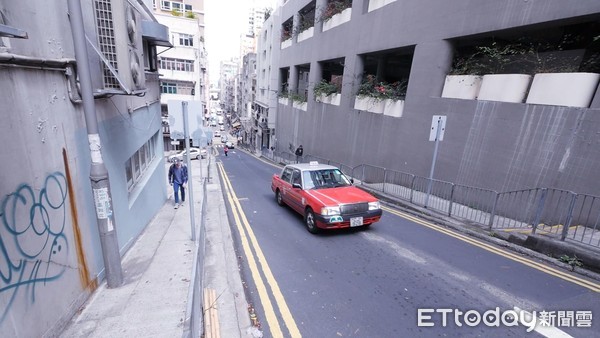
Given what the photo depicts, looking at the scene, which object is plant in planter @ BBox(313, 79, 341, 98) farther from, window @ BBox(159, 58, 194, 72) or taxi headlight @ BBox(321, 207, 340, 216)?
window @ BBox(159, 58, 194, 72)

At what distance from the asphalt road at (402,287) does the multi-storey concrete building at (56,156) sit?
253cm

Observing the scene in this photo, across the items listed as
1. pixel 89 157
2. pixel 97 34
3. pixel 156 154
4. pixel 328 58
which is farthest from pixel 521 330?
pixel 328 58

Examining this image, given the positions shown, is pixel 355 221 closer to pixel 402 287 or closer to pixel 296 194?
pixel 296 194

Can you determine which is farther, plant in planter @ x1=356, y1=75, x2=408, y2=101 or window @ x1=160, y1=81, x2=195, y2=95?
window @ x1=160, y1=81, x2=195, y2=95

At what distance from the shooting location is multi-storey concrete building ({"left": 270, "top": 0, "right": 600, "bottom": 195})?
699 centimetres

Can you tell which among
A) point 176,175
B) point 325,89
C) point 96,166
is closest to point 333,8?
point 325,89

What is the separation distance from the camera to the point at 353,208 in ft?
21.4

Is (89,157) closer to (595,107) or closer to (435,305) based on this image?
(435,305)

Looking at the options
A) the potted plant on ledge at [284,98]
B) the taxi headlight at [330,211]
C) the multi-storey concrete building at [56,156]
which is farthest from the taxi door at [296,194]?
the potted plant on ledge at [284,98]

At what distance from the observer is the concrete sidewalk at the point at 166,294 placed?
3.46m

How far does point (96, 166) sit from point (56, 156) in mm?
493

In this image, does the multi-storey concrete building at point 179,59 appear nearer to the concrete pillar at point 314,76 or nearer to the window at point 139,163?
the concrete pillar at point 314,76

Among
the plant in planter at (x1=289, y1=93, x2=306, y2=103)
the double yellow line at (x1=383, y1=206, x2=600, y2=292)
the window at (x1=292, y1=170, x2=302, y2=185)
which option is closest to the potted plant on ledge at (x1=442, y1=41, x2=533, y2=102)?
the double yellow line at (x1=383, y1=206, x2=600, y2=292)

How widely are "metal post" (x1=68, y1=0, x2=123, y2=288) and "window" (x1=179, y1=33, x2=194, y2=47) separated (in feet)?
133
